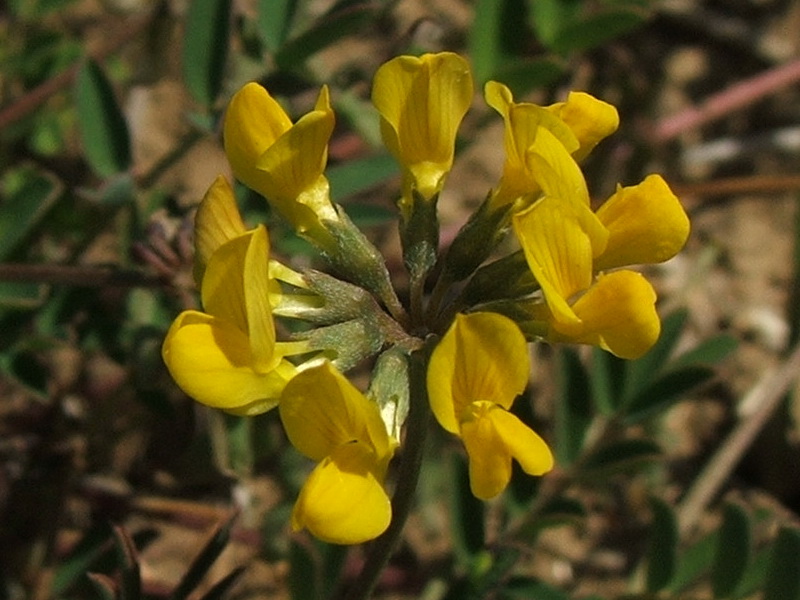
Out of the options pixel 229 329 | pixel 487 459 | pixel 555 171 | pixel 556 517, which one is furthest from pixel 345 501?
pixel 556 517

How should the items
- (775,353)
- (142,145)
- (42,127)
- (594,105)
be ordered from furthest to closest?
(142,145) < (775,353) < (42,127) < (594,105)

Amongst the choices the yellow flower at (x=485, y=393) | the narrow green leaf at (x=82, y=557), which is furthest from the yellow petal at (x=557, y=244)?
the narrow green leaf at (x=82, y=557)

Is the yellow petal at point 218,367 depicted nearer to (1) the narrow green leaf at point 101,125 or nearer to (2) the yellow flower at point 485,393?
(2) the yellow flower at point 485,393

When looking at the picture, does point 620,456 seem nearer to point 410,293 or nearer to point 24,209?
point 410,293

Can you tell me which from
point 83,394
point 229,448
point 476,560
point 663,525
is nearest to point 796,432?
point 663,525

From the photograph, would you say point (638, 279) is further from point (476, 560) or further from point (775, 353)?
point (775, 353)

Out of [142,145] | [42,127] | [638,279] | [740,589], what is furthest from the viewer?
[142,145]

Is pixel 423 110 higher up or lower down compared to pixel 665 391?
higher up
